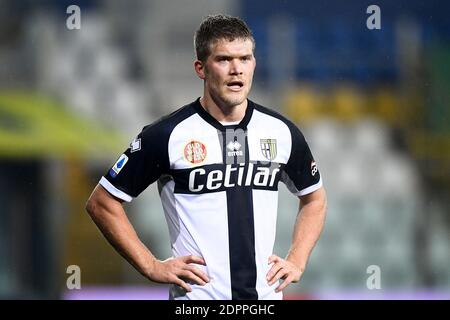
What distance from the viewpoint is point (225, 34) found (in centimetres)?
396

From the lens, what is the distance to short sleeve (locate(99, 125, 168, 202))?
4.02 meters

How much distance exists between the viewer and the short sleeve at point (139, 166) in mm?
4023

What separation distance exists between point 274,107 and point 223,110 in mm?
7243

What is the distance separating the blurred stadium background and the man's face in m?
6.49

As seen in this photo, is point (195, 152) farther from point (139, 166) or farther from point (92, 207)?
point (92, 207)

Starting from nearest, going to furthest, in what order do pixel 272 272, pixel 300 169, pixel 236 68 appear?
pixel 236 68 < pixel 272 272 < pixel 300 169

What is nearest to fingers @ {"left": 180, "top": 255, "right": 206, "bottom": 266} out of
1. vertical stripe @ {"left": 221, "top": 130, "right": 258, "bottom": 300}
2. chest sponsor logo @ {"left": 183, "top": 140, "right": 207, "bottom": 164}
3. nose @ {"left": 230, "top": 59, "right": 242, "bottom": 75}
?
vertical stripe @ {"left": 221, "top": 130, "right": 258, "bottom": 300}

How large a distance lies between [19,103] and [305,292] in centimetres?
365

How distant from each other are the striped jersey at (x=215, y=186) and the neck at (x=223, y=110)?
20 millimetres

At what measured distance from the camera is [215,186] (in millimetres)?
4000

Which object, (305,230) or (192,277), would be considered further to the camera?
(305,230)

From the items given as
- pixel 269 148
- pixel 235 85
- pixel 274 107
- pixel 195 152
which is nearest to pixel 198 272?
pixel 195 152
